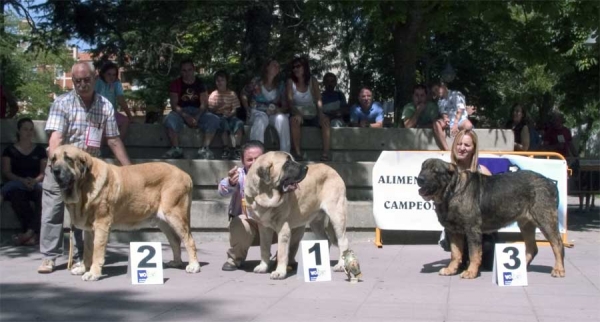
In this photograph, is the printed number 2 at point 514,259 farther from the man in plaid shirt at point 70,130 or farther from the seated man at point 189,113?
the seated man at point 189,113

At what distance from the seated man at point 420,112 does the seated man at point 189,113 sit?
10.5ft

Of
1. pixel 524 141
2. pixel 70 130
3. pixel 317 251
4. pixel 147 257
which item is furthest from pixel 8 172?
pixel 524 141

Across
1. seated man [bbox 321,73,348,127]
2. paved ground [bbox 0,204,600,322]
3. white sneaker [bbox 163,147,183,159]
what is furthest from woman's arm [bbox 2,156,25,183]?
seated man [bbox 321,73,348,127]

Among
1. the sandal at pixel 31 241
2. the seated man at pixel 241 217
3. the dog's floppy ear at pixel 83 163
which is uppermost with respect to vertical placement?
the dog's floppy ear at pixel 83 163

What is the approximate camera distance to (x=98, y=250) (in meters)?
8.83

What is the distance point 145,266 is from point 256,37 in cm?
1209

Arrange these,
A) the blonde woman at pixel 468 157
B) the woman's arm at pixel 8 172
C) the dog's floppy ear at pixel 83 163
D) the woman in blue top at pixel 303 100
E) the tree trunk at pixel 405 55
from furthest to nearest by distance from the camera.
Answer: the tree trunk at pixel 405 55, the woman in blue top at pixel 303 100, the woman's arm at pixel 8 172, the blonde woman at pixel 468 157, the dog's floppy ear at pixel 83 163

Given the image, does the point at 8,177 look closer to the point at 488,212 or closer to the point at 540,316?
the point at 488,212

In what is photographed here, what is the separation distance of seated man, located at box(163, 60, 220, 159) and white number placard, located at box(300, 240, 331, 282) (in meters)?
5.20

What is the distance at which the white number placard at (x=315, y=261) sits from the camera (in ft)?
28.8

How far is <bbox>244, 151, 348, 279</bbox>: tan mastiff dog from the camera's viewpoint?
8648mm

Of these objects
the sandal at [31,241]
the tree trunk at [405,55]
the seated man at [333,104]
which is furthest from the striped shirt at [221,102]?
the sandal at [31,241]

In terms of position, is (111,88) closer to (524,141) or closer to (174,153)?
(174,153)

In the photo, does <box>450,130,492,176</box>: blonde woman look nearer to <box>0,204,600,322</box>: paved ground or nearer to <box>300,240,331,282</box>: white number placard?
<box>0,204,600,322</box>: paved ground
